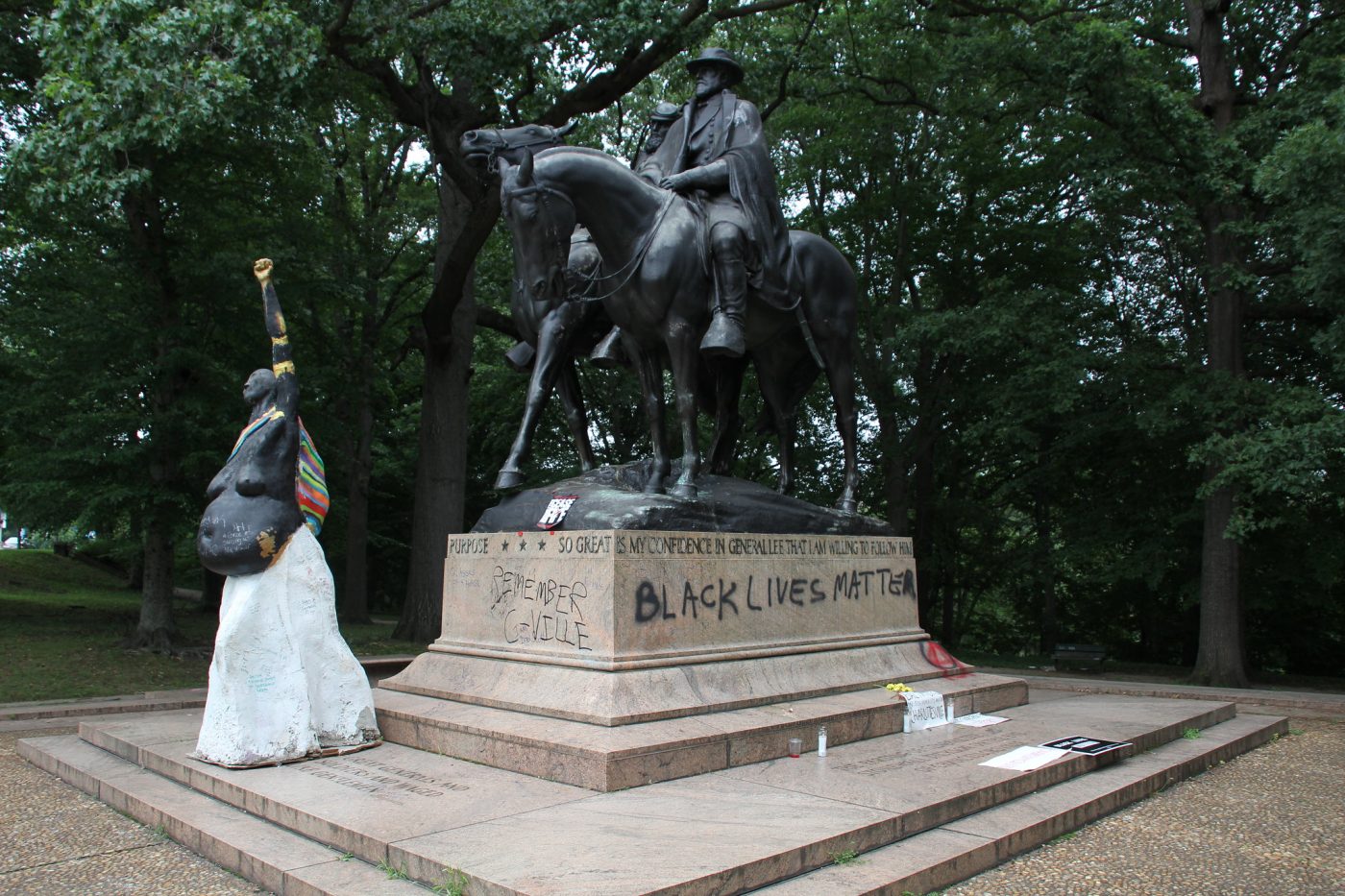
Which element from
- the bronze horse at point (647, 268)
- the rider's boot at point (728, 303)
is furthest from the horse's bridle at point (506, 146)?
the rider's boot at point (728, 303)

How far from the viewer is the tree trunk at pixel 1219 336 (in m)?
15.4

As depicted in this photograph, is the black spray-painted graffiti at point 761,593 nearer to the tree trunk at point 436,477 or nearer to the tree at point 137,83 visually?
the tree at point 137,83

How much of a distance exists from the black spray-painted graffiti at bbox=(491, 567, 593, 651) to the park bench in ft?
47.8

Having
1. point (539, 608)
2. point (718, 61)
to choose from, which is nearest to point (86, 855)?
point (539, 608)

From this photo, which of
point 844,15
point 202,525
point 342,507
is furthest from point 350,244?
point 202,525

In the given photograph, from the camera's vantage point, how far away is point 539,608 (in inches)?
285

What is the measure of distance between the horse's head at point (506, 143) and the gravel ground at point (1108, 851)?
514 cm

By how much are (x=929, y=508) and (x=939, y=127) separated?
28.9ft

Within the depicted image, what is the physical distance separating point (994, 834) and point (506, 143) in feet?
19.1

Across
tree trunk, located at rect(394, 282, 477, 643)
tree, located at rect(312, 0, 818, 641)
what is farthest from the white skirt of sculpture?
tree trunk, located at rect(394, 282, 477, 643)

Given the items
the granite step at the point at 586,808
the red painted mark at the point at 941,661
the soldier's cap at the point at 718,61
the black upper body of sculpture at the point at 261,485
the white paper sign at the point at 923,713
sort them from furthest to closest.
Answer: the red painted mark at the point at 941,661 < the soldier's cap at the point at 718,61 < the white paper sign at the point at 923,713 < the black upper body of sculpture at the point at 261,485 < the granite step at the point at 586,808

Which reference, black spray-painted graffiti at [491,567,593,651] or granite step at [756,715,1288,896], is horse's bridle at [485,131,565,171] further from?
granite step at [756,715,1288,896]

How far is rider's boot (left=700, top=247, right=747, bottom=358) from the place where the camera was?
7.96 m

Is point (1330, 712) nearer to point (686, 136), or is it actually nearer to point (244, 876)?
point (686, 136)
